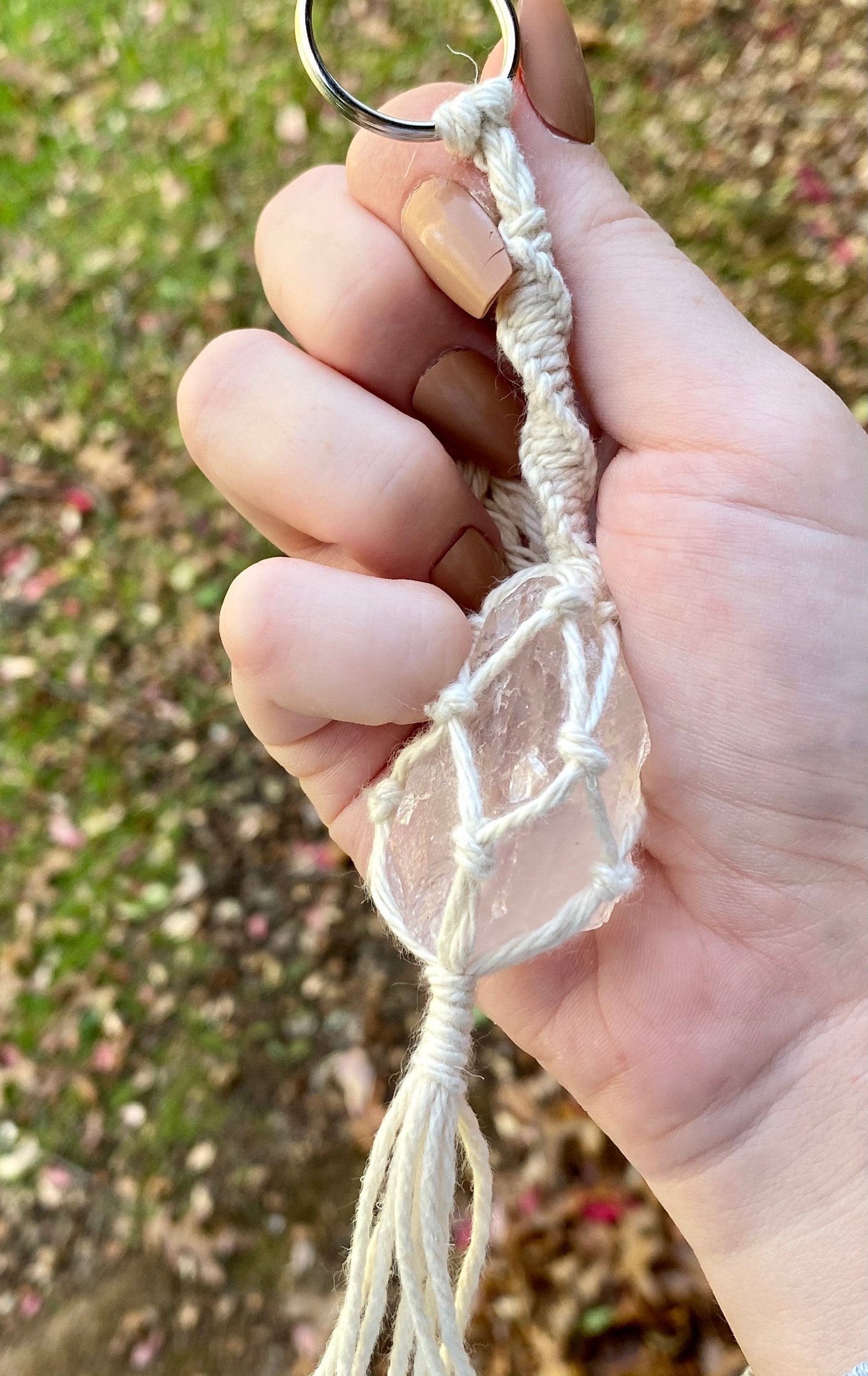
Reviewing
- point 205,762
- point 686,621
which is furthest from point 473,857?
point 205,762

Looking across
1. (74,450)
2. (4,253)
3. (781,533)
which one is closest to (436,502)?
(781,533)

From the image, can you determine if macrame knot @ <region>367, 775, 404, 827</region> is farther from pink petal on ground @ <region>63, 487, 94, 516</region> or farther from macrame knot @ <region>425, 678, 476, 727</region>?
pink petal on ground @ <region>63, 487, 94, 516</region>

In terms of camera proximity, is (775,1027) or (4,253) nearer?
(775,1027)

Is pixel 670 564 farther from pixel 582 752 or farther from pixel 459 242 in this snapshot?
pixel 459 242

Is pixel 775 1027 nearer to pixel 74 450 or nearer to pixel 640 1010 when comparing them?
pixel 640 1010

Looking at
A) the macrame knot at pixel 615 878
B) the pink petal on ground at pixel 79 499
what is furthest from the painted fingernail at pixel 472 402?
the pink petal on ground at pixel 79 499
